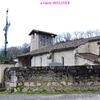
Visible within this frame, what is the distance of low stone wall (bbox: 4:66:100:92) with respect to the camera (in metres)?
9.12

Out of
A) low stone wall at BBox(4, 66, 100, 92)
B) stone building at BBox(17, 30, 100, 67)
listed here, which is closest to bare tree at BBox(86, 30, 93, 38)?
stone building at BBox(17, 30, 100, 67)

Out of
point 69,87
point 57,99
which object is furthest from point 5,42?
point 57,99

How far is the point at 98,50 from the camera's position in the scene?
25422 millimetres

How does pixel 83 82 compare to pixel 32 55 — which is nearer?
pixel 83 82

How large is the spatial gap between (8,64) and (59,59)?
16181 millimetres

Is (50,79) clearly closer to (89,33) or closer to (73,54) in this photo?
(73,54)

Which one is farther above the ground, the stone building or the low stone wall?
the stone building

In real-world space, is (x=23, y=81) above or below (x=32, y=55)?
below

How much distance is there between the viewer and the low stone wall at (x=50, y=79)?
29.9 feet

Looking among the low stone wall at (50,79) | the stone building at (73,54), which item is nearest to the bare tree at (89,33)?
the stone building at (73,54)

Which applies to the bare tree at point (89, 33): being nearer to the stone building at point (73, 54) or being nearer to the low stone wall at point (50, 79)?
the stone building at point (73, 54)

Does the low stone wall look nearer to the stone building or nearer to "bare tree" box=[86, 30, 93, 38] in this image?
the stone building

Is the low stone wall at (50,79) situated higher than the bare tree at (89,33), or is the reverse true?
the bare tree at (89,33)

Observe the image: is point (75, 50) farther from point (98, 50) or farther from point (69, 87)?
point (69, 87)
